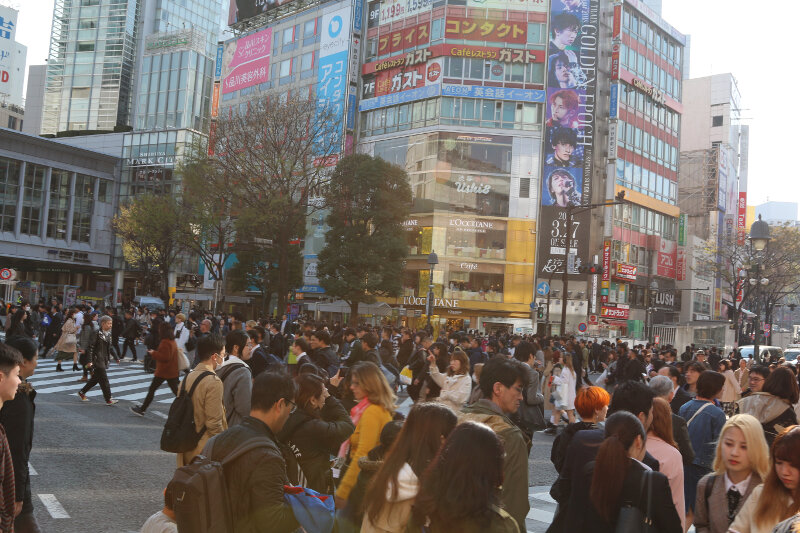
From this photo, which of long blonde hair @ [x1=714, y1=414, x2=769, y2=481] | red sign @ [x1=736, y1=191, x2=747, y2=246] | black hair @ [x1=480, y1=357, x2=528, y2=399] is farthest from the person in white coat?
red sign @ [x1=736, y1=191, x2=747, y2=246]

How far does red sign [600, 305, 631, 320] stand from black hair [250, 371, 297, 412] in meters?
50.8

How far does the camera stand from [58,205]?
66.5 meters

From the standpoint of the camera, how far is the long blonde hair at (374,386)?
17.2 feet

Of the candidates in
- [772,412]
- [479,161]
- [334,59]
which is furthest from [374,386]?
[334,59]

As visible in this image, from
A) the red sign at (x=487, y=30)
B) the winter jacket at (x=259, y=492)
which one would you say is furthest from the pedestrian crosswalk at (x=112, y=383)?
the red sign at (x=487, y=30)

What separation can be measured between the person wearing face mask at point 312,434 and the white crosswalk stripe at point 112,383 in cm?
877

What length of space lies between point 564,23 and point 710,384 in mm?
47535

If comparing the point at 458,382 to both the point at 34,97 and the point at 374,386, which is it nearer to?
the point at 374,386

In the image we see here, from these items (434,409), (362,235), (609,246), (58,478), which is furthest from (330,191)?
(434,409)

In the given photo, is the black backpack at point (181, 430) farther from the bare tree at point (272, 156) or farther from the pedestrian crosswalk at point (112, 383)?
the bare tree at point (272, 156)

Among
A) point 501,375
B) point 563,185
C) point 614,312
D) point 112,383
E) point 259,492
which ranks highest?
point 563,185

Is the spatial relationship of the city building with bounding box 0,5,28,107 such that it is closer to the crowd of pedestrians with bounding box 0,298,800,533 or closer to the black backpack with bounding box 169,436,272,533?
the crowd of pedestrians with bounding box 0,298,800,533

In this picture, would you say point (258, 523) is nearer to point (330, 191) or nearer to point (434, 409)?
point (434, 409)

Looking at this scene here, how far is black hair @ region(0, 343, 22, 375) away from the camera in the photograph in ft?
12.2
